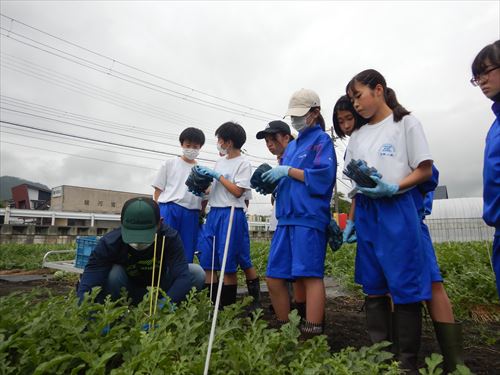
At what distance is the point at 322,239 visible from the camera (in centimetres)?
220

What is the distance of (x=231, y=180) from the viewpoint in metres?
3.02

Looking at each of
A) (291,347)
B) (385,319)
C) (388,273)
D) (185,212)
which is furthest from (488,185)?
(185,212)

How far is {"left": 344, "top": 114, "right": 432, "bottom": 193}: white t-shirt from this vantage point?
1.83m

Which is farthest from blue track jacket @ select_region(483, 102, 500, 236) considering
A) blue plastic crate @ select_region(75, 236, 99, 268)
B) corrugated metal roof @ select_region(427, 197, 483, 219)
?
corrugated metal roof @ select_region(427, 197, 483, 219)

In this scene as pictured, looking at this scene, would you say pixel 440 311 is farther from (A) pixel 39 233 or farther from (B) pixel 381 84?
(A) pixel 39 233

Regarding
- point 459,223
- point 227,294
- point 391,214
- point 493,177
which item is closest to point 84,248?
point 227,294

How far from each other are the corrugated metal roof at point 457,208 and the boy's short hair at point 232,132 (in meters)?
23.8

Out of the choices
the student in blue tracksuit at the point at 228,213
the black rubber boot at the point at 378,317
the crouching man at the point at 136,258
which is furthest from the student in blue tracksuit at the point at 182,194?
the black rubber boot at the point at 378,317

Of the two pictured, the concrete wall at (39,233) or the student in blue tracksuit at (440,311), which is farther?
the concrete wall at (39,233)

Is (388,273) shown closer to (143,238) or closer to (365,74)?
(365,74)

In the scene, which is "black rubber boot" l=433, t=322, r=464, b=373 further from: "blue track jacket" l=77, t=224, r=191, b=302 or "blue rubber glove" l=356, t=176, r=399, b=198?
"blue track jacket" l=77, t=224, r=191, b=302

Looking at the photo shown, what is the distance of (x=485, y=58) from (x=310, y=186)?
1.05 m

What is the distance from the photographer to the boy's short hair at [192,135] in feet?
11.2

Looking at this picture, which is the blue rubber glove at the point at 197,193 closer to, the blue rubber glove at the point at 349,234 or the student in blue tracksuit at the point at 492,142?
the blue rubber glove at the point at 349,234
